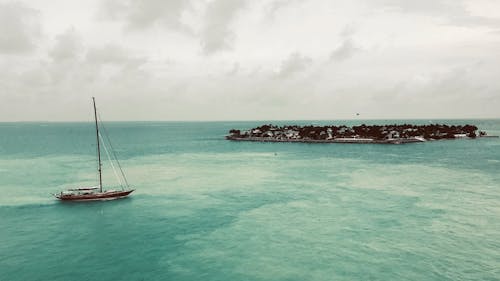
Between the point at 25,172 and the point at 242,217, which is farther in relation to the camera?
the point at 25,172

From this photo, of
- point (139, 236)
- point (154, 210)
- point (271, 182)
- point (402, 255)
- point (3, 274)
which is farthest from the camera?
point (271, 182)

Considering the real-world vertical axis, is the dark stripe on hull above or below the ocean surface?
above

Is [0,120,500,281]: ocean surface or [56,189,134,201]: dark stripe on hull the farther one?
[56,189,134,201]: dark stripe on hull

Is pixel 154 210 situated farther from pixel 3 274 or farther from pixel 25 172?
pixel 25 172

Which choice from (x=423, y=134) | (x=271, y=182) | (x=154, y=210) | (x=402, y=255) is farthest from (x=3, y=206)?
(x=423, y=134)

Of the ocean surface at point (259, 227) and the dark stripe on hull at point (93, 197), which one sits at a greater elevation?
the dark stripe on hull at point (93, 197)

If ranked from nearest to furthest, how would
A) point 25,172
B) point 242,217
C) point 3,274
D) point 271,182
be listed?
1. point 3,274
2. point 242,217
3. point 271,182
4. point 25,172

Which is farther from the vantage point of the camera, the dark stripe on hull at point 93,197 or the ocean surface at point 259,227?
the dark stripe on hull at point 93,197
